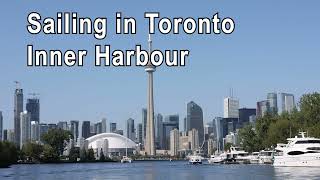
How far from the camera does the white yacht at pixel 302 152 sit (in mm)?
124688

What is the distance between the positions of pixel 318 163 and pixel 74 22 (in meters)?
72.7

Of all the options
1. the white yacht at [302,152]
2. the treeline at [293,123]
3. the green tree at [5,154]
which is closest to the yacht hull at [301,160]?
the white yacht at [302,152]

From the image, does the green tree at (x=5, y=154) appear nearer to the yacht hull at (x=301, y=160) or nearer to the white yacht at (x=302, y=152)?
the yacht hull at (x=301, y=160)

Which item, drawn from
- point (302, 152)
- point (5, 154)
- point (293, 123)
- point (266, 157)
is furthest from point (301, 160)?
point (5, 154)

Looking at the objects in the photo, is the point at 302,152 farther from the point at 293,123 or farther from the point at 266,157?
the point at 266,157

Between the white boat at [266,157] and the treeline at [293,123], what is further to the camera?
the white boat at [266,157]

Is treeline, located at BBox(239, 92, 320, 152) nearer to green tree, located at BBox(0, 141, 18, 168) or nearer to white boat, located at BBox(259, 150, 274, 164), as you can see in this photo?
white boat, located at BBox(259, 150, 274, 164)

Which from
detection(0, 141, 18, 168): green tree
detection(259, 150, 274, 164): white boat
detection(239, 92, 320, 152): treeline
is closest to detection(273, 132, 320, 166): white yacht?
detection(239, 92, 320, 152): treeline

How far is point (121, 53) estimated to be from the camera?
69.2 metres

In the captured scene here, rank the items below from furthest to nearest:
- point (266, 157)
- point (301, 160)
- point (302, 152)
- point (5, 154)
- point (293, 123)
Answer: point (266, 157) < point (293, 123) < point (5, 154) < point (302, 152) < point (301, 160)

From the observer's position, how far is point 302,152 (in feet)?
422

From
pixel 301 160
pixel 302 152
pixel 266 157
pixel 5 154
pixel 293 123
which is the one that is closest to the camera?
pixel 301 160

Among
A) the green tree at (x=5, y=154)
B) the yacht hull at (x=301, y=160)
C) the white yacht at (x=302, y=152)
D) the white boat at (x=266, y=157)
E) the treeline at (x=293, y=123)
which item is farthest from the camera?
the white boat at (x=266, y=157)

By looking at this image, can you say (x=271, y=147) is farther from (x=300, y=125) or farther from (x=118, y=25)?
(x=118, y=25)
